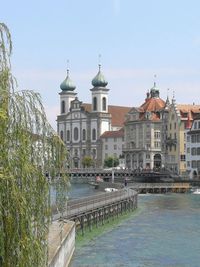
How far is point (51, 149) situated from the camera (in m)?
15.7

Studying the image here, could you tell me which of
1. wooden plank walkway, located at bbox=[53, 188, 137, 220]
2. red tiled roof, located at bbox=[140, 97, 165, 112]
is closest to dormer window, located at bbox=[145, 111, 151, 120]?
red tiled roof, located at bbox=[140, 97, 165, 112]

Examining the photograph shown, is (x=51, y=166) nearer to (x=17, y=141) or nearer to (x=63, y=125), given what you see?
(x=17, y=141)

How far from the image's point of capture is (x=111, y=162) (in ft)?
553

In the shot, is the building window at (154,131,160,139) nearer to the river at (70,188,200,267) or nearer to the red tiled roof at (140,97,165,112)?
the red tiled roof at (140,97,165,112)

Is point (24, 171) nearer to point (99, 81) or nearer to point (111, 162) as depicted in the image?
point (111, 162)

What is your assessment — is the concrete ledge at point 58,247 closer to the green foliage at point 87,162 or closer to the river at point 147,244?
the river at point 147,244

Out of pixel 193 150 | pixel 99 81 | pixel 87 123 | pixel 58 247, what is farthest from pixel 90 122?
pixel 58 247

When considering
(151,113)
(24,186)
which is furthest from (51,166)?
(151,113)

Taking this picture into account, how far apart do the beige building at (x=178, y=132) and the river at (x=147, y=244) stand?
75.0 m

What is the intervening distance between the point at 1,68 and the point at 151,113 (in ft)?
446

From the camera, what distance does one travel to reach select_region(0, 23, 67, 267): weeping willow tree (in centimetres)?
1344

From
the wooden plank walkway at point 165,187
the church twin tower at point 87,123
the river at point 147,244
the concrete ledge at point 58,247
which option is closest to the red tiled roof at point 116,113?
the church twin tower at point 87,123

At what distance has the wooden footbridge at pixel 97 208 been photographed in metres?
43.2

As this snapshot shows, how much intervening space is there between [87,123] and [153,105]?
31328 millimetres
